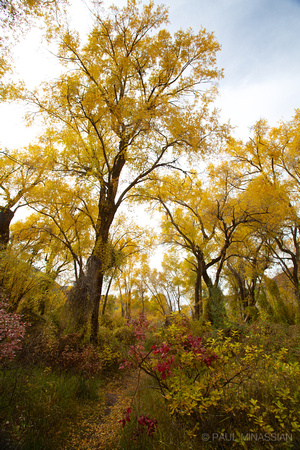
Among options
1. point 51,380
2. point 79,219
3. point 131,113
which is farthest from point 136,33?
Result: point 51,380

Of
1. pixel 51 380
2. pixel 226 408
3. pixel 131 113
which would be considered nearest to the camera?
pixel 226 408

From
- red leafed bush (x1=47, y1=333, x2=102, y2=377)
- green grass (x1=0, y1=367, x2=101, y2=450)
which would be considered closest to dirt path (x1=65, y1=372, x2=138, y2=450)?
green grass (x1=0, y1=367, x2=101, y2=450)

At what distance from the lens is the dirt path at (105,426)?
275 centimetres

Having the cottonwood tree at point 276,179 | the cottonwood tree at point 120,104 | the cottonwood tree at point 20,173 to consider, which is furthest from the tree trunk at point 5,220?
the cottonwood tree at point 276,179

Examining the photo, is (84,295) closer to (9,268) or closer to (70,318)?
(70,318)

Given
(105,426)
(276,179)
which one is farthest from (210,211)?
(105,426)

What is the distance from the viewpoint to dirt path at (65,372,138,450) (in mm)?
2745

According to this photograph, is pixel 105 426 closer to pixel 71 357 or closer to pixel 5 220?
pixel 71 357

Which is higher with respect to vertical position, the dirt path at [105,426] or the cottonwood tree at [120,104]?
the cottonwood tree at [120,104]

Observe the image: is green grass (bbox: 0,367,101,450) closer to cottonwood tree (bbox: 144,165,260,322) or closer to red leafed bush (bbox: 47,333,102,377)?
red leafed bush (bbox: 47,333,102,377)

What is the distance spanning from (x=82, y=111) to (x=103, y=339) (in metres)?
7.39

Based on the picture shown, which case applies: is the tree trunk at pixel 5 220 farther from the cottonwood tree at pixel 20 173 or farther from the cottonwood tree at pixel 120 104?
the cottonwood tree at pixel 120 104

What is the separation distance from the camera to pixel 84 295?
5.91 metres

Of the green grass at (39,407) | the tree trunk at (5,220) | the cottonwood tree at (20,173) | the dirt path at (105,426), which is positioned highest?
the cottonwood tree at (20,173)
